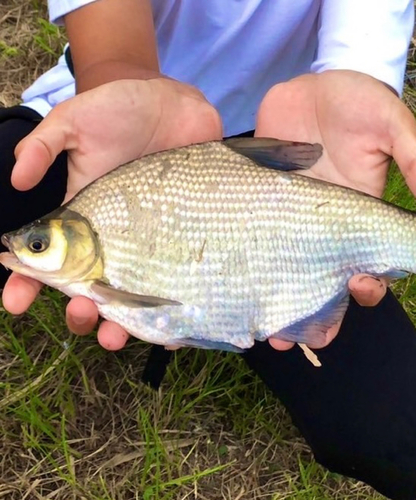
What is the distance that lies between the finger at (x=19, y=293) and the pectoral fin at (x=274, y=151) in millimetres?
358

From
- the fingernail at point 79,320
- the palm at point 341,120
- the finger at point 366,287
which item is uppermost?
the palm at point 341,120

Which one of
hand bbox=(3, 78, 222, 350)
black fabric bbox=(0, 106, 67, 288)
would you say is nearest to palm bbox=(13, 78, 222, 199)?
hand bbox=(3, 78, 222, 350)

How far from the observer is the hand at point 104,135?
1.06 m

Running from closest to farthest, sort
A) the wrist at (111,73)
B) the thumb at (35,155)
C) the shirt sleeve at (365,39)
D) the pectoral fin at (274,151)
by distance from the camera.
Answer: the thumb at (35,155) < the pectoral fin at (274,151) < the wrist at (111,73) < the shirt sleeve at (365,39)

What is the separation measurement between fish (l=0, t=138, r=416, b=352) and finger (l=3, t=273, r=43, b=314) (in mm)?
22

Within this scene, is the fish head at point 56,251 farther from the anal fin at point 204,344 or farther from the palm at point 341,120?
the palm at point 341,120

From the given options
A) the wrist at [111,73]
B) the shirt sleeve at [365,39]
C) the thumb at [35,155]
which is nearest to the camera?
the thumb at [35,155]

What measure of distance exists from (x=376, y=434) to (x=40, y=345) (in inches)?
27.4

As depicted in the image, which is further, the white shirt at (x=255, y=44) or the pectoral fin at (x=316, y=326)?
the white shirt at (x=255, y=44)

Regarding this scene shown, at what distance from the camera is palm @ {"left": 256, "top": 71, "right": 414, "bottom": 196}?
121 cm

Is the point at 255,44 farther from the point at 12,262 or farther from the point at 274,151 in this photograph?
the point at 12,262

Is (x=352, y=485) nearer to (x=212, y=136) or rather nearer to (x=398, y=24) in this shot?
(x=212, y=136)

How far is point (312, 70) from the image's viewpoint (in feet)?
4.80

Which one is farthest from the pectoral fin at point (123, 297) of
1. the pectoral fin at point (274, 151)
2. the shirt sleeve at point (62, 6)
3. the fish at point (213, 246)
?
the shirt sleeve at point (62, 6)
